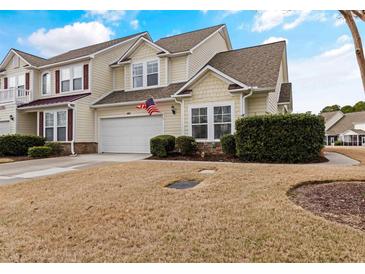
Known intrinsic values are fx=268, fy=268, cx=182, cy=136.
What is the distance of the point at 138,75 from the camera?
17109 millimetres

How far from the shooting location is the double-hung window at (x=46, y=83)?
1911 centimetres

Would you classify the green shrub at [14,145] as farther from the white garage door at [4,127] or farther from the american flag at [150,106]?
the american flag at [150,106]

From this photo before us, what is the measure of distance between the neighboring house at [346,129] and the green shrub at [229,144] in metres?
41.7

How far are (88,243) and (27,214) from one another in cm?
200

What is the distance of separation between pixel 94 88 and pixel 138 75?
300 cm

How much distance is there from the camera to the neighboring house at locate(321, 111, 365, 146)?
46.0 metres

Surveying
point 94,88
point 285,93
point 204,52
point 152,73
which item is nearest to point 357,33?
point 285,93

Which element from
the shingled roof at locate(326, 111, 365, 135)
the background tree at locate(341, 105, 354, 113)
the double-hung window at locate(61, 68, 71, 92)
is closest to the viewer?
the double-hung window at locate(61, 68, 71, 92)

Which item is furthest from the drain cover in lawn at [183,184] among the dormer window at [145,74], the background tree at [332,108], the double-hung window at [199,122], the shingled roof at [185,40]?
the background tree at [332,108]

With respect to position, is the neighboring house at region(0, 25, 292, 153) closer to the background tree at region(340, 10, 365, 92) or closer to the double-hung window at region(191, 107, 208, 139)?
the double-hung window at region(191, 107, 208, 139)

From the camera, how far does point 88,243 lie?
3463 millimetres

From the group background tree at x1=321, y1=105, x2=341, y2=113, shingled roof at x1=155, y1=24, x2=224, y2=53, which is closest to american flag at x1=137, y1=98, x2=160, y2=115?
shingled roof at x1=155, y1=24, x2=224, y2=53

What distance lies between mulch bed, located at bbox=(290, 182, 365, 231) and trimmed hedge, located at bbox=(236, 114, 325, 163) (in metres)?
4.21
